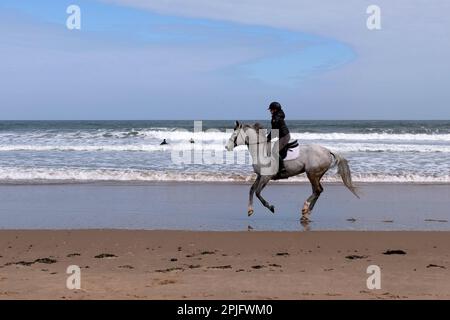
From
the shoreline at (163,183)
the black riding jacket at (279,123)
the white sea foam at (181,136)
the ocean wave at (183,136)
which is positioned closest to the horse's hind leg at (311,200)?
the black riding jacket at (279,123)

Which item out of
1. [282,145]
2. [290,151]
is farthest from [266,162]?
[290,151]

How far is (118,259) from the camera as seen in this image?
350 inches

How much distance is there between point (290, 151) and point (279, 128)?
58 cm

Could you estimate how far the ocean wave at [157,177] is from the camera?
65.9 feet

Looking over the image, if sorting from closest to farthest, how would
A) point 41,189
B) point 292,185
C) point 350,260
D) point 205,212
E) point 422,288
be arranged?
point 422,288
point 350,260
point 205,212
point 41,189
point 292,185

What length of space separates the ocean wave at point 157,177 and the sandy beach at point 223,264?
9.23 meters

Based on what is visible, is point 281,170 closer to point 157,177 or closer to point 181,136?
point 157,177

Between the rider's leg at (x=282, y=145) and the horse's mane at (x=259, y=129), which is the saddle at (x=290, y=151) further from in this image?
the horse's mane at (x=259, y=129)

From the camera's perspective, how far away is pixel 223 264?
28.1 ft

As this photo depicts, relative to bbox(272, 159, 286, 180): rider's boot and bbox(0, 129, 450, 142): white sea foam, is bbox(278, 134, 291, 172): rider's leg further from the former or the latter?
bbox(0, 129, 450, 142): white sea foam

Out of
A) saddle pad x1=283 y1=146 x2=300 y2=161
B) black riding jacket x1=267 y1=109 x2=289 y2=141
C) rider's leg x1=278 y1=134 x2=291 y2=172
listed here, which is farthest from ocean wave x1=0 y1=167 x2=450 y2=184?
black riding jacket x1=267 y1=109 x2=289 y2=141

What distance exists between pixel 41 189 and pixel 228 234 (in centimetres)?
823
